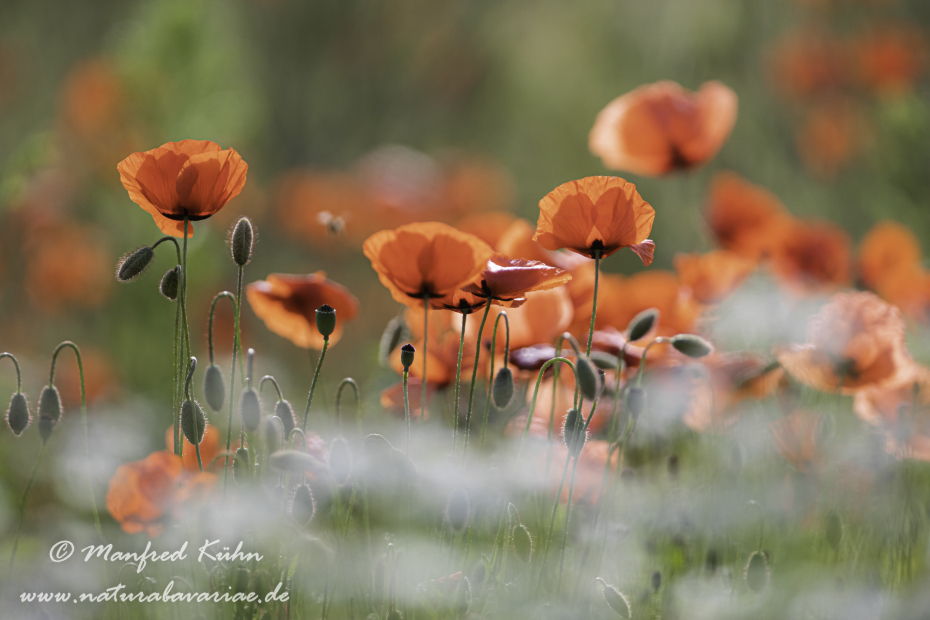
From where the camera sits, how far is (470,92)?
6.04m

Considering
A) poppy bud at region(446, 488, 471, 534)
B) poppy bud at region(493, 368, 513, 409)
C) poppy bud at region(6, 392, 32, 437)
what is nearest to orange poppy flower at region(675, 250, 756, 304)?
poppy bud at region(493, 368, 513, 409)

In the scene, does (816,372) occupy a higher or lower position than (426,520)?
higher

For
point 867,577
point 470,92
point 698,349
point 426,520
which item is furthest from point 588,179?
point 470,92

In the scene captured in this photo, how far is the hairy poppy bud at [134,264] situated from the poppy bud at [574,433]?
462mm

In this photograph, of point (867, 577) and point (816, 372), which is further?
point (816, 372)

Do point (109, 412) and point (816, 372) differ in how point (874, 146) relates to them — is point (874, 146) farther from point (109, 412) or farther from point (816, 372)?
point (109, 412)

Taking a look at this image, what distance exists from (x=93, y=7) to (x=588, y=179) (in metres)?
5.83

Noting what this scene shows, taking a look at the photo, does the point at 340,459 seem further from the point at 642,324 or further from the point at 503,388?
the point at 642,324

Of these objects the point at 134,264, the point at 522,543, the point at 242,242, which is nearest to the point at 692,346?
the point at 522,543

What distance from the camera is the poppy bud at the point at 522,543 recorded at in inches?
32.3

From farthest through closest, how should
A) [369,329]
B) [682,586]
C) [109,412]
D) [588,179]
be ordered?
[369,329] < [109,412] < [682,586] < [588,179]

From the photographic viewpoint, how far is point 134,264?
2.57 ft

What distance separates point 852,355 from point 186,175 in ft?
2.80

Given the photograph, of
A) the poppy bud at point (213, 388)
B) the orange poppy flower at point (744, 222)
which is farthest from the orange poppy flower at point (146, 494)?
the orange poppy flower at point (744, 222)
